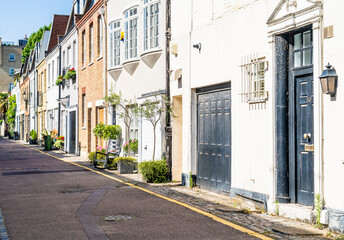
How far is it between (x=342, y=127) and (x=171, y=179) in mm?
7242

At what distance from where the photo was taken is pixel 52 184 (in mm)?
13477

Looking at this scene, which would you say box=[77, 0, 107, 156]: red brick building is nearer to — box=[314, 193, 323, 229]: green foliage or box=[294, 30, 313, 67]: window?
box=[294, 30, 313, 67]: window

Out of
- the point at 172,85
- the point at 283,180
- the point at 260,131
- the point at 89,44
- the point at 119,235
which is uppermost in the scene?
the point at 89,44

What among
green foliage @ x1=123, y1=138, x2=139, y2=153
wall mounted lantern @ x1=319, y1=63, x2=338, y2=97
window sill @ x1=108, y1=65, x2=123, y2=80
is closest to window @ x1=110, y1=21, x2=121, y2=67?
window sill @ x1=108, y1=65, x2=123, y2=80

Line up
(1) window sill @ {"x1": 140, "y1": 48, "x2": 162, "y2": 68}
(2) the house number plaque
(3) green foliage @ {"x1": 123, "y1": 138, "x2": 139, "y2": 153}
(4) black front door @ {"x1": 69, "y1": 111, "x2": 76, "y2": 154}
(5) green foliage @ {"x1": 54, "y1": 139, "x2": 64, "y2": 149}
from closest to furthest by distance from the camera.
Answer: (2) the house number plaque
(1) window sill @ {"x1": 140, "y1": 48, "x2": 162, "y2": 68}
(3) green foliage @ {"x1": 123, "y1": 138, "x2": 139, "y2": 153}
(4) black front door @ {"x1": 69, "y1": 111, "x2": 76, "y2": 154}
(5) green foliage @ {"x1": 54, "y1": 139, "x2": 64, "y2": 149}

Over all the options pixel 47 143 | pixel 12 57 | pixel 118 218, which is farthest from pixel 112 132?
pixel 12 57

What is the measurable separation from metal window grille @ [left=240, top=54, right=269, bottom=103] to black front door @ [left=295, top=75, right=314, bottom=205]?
84cm

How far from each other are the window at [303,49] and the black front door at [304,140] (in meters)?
0.26

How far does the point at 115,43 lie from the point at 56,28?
74.6ft

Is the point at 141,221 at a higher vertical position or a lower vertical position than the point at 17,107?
lower

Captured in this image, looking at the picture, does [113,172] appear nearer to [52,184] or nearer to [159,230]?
[52,184]

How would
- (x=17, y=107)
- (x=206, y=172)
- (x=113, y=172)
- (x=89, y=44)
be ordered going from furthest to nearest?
(x=17, y=107)
(x=89, y=44)
(x=113, y=172)
(x=206, y=172)

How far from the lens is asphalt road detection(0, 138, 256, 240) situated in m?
7.12

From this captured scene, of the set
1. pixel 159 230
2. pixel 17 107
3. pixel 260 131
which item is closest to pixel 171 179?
pixel 260 131
